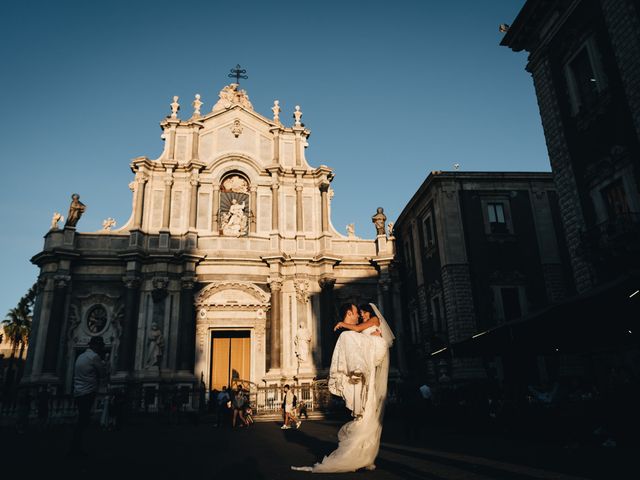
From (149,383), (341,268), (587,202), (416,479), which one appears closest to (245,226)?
(341,268)

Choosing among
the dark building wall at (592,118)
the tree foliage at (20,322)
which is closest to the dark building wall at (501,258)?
the dark building wall at (592,118)

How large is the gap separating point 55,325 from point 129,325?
10.7 ft

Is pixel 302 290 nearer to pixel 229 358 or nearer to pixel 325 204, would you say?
pixel 229 358

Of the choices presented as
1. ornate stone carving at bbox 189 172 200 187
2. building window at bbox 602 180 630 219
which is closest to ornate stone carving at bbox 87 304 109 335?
ornate stone carving at bbox 189 172 200 187

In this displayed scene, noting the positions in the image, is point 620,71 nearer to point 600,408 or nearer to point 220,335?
point 600,408

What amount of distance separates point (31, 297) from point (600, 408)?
49.6m

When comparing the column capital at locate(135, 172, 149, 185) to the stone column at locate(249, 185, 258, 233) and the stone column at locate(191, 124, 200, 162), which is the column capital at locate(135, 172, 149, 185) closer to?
the stone column at locate(191, 124, 200, 162)

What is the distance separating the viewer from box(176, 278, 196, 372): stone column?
21.9 meters

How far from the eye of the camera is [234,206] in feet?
83.8

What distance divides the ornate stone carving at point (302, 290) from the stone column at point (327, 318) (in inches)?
30.6

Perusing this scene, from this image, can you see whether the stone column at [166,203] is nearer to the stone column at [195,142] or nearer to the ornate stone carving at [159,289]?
the stone column at [195,142]

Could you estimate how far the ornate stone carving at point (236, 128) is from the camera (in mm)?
26562

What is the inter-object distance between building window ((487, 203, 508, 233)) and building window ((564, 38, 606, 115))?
7938 millimetres

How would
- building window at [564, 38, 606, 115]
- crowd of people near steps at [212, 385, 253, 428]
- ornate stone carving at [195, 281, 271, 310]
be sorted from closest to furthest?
building window at [564, 38, 606, 115] → crowd of people near steps at [212, 385, 253, 428] → ornate stone carving at [195, 281, 271, 310]
